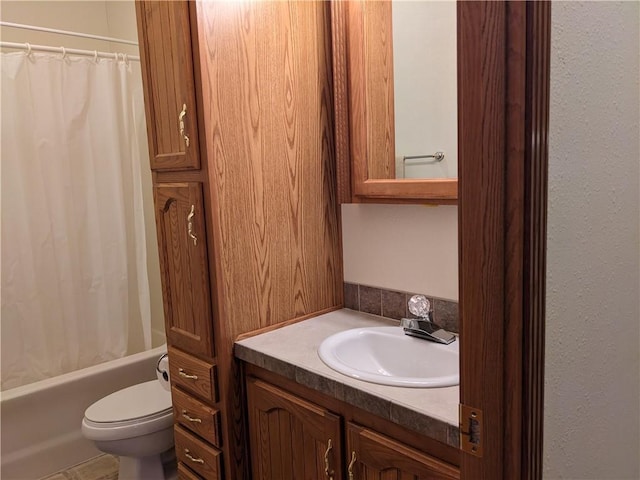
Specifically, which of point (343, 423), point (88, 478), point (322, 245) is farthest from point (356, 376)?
point (88, 478)

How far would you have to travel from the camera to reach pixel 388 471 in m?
1.13

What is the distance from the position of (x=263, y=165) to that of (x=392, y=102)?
448 millimetres

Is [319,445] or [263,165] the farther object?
[263,165]

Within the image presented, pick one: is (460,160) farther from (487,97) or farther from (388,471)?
(388,471)

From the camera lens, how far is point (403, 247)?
5.24 feet

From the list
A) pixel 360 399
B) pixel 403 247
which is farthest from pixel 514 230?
pixel 403 247

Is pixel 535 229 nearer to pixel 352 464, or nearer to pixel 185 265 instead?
pixel 352 464

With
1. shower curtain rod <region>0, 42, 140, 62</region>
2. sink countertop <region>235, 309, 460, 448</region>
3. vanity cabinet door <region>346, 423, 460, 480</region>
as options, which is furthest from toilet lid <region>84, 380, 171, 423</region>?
shower curtain rod <region>0, 42, 140, 62</region>

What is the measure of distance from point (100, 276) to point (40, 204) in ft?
1.48

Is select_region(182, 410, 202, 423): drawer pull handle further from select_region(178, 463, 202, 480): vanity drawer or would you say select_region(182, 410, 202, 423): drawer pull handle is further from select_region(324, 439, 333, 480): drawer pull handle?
select_region(324, 439, 333, 480): drawer pull handle

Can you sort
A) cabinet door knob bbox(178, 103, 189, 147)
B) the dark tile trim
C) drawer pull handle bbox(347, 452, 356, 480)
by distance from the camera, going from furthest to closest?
cabinet door knob bbox(178, 103, 189, 147) → drawer pull handle bbox(347, 452, 356, 480) → the dark tile trim

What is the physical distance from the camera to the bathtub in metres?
2.23

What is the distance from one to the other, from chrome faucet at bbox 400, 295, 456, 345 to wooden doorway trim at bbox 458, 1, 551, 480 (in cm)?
71

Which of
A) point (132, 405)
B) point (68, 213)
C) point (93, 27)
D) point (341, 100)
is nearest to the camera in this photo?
point (341, 100)
